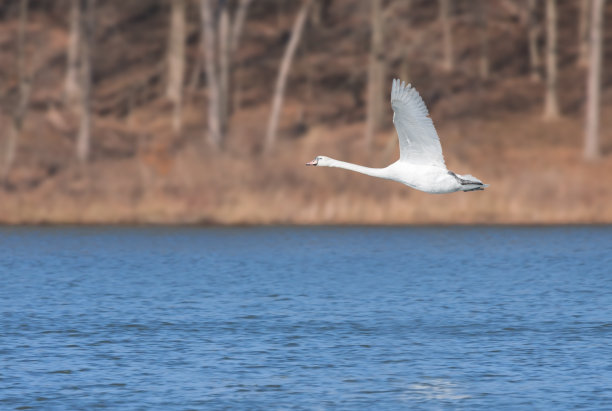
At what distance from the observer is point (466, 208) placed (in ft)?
108

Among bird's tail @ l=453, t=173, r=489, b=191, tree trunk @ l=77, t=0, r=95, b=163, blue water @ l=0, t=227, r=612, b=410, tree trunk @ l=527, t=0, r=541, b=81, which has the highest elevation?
tree trunk @ l=527, t=0, r=541, b=81

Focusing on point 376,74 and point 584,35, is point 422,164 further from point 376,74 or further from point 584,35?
point 584,35

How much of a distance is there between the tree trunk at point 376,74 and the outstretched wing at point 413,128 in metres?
24.1

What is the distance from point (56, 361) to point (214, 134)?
75.5ft

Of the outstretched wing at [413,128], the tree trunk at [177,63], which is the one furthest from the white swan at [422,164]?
the tree trunk at [177,63]

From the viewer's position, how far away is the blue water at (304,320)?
48.5ft

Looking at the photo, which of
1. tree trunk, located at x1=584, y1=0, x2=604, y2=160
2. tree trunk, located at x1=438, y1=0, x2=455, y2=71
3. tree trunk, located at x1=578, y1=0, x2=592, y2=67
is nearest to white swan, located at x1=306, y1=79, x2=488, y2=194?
tree trunk, located at x1=584, y1=0, x2=604, y2=160

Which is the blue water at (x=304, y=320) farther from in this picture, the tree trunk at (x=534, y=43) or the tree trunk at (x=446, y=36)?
the tree trunk at (x=534, y=43)

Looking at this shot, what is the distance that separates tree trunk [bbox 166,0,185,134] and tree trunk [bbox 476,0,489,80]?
12.8 meters

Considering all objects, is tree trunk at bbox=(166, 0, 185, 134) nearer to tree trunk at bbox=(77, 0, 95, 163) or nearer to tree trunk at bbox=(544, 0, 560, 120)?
tree trunk at bbox=(77, 0, 95, 163)

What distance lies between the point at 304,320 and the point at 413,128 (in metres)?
4.97

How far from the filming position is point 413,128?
653 inches

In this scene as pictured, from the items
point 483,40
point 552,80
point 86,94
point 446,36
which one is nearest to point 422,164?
point 86,94

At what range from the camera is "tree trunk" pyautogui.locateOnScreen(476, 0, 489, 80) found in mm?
54806
